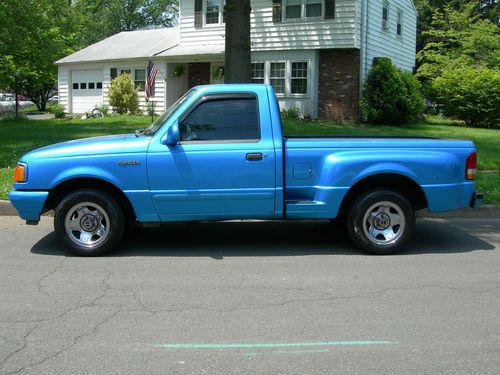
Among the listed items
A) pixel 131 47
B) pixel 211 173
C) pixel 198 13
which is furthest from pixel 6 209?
pixel 131 47

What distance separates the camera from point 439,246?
7.18 m

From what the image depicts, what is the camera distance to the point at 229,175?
6355 millimetres

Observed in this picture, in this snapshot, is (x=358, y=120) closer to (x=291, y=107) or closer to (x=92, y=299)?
(x=291, y=107)

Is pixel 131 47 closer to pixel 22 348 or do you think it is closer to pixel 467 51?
pixel 467 51

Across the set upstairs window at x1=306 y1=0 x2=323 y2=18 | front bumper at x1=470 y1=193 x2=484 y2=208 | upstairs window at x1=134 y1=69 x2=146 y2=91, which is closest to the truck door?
front bumper at x1=470 y1=193 x2=484 y2=208

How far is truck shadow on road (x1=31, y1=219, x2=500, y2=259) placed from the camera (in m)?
6.86

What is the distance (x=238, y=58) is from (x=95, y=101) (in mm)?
19836

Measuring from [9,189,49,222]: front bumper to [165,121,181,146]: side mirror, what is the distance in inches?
59.1

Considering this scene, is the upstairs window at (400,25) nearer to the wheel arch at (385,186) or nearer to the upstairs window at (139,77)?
the upstairs window at (139,77)

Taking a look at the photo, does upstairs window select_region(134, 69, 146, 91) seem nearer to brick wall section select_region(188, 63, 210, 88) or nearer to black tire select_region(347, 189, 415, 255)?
brick wall section select_region(188, 63, 210, 88)

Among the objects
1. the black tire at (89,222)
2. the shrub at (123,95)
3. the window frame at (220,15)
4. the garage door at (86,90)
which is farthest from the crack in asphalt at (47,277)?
the garage door at (86,90)

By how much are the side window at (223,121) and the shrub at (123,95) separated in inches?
797

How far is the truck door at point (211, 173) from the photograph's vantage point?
6344 millimetres

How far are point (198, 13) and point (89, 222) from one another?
773 inches
